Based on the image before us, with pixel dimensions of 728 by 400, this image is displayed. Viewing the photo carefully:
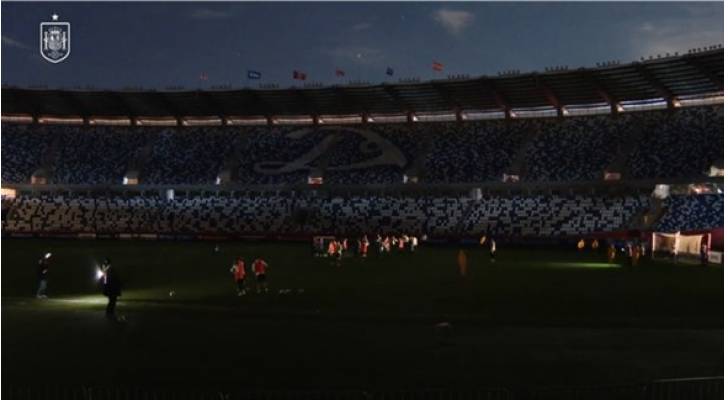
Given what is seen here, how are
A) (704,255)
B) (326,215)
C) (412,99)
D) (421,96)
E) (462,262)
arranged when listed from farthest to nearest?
(412,99)
(421,96)
(326,215)
(704,255)
(462,262)

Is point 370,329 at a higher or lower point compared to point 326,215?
lower

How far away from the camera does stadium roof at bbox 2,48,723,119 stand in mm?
56000

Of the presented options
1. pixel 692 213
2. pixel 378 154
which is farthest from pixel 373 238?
pixel 692 213

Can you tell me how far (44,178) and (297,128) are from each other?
26.5 metres

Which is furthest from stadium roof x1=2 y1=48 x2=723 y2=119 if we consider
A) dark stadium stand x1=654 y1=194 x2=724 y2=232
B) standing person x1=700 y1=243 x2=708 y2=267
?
standing person x1=700 y1=243 x2=708 y2=267

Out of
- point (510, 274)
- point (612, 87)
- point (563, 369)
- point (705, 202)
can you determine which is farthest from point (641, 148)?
point (563, 369)

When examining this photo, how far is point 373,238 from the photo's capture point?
57.2 meters

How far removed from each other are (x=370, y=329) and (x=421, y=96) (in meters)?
51.5

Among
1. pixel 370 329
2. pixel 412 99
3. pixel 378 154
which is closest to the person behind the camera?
pixel 370 329

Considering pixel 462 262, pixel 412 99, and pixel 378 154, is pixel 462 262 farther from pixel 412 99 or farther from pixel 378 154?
pixel 378 154

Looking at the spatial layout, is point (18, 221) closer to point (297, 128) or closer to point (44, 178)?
point (44, 178)

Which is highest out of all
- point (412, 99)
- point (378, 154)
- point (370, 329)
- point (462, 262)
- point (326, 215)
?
point (412, 99)

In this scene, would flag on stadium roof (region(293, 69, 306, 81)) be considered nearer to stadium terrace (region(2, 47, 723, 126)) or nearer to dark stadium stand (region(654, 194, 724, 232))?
stadium terrace (region(2, 47, 723, 126))

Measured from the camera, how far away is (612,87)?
196 ft
